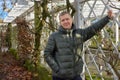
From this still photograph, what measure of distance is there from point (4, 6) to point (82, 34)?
8.01 meters

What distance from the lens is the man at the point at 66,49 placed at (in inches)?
154

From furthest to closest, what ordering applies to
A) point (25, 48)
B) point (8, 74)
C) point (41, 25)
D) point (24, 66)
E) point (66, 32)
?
1. point (24, 66)
2. point (25, 48)
3. point (8, 74)
4. point (41, 25)
5. point (66, 32)

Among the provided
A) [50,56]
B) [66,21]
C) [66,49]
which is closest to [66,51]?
[66,49]

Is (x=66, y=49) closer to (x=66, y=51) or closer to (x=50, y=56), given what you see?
(x=66, y=51)

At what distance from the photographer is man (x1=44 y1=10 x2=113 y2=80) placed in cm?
392

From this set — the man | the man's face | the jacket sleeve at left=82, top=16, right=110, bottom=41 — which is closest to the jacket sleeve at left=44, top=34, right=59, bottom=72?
the man

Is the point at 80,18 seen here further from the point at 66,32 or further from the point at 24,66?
the point at 24,66

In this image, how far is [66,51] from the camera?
3930 millimetres

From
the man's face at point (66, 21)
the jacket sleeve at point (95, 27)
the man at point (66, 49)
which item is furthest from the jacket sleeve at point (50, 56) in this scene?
the jacket sleeve at point (95, 27)

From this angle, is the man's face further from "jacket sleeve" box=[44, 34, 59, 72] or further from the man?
"jacket sleeve" box=[44, 34, 59, 72]

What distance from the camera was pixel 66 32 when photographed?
391 centimetres

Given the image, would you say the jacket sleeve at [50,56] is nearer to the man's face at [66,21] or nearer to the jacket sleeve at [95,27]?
the man's face at [66,21]

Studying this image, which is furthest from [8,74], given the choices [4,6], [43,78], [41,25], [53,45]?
[53,45]

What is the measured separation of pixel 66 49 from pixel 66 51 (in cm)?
2
